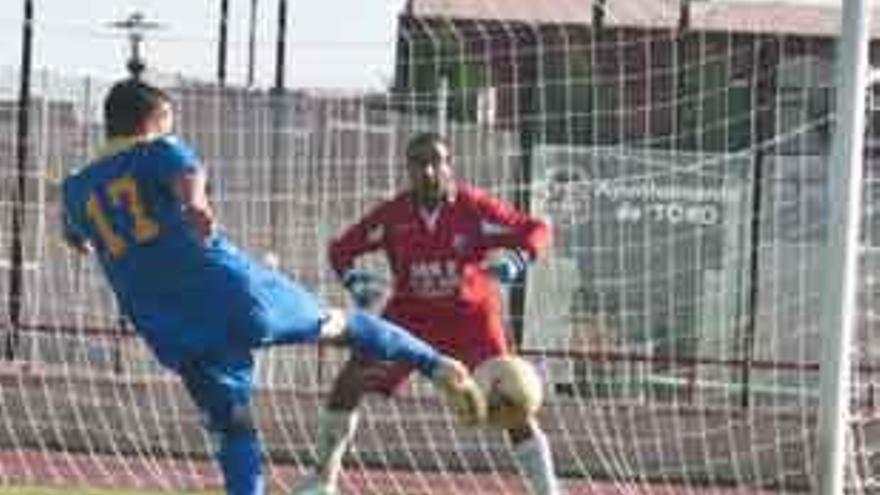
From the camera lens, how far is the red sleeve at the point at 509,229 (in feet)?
38.1

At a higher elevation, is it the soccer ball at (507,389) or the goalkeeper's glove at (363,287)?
the goalkeeper's glove at (363,287)

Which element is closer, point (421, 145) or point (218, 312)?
point (218, 312)

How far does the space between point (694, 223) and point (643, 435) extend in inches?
123

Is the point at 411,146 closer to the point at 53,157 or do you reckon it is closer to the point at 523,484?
the point at 523,484

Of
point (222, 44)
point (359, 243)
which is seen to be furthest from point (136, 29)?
point (359, 243)

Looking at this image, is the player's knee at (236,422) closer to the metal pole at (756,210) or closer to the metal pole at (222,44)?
the metal pole at (756,210)

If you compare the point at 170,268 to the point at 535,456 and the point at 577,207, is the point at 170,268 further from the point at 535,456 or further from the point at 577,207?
the point at 577,207

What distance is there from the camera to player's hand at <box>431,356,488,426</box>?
32.4ft

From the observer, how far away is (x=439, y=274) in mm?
11664

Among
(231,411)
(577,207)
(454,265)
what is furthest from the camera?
(577,207)

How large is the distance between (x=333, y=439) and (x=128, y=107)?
2783mm

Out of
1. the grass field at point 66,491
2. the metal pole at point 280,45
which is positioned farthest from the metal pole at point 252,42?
the grass field at point 66,491

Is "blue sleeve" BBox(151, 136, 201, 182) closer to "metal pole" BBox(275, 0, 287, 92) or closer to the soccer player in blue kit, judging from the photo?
the soccer player in blue kit

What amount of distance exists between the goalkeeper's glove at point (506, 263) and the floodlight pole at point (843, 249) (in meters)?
1.34
